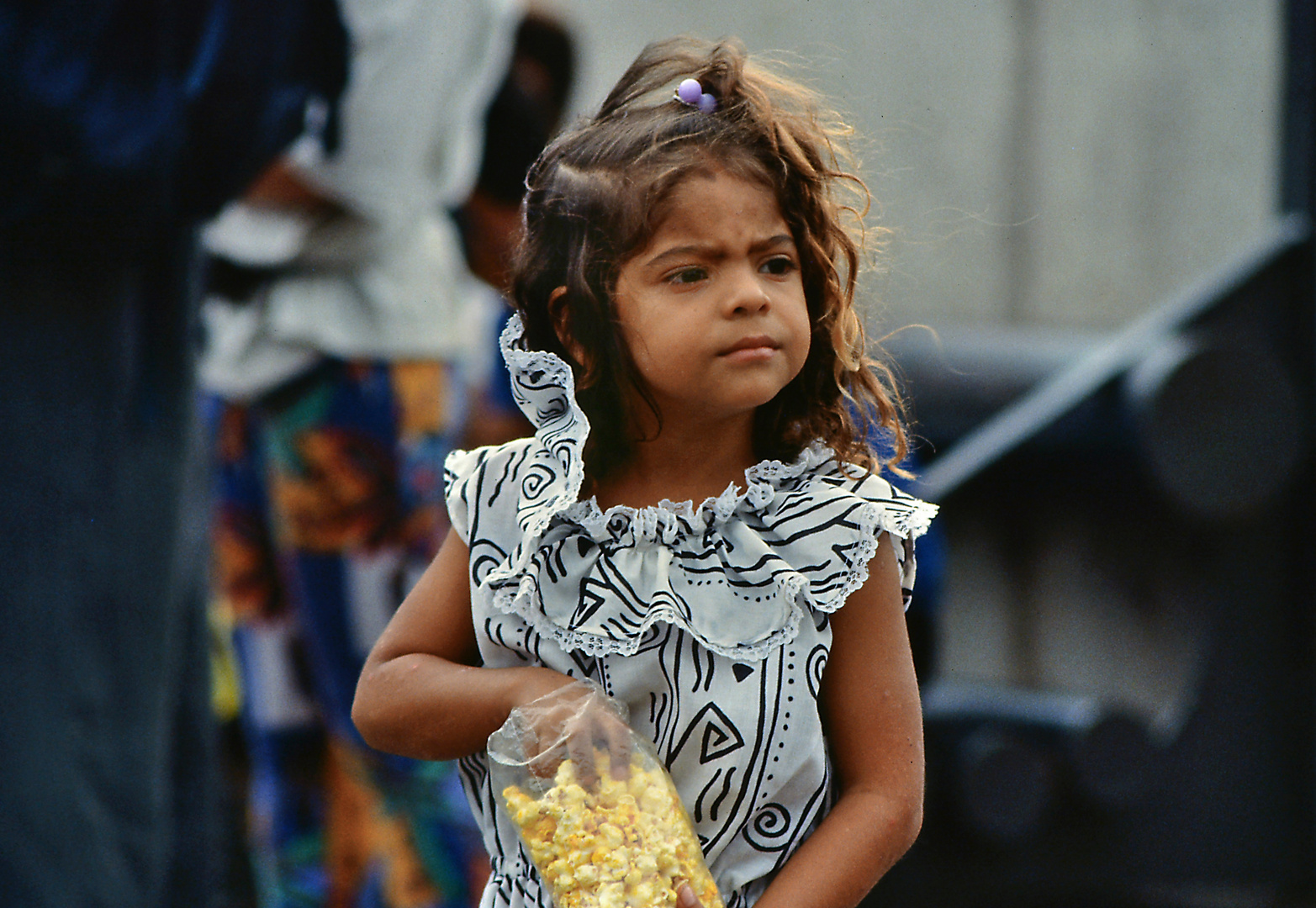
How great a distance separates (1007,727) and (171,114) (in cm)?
172

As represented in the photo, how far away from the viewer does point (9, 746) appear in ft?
6.32

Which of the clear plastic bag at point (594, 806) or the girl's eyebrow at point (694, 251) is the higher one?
the girl's eyebrow at point (694, 251)

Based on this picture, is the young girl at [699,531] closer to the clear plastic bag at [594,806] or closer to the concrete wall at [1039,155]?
the clear plastic bag at [594,806]

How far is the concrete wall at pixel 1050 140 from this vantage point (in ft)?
11.3

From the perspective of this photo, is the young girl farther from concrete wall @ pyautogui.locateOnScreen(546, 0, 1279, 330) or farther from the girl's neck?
concrete wall @ pyautogui.locateOnScreen(546, 0, 1279, 330)

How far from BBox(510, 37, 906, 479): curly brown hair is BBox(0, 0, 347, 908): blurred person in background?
0.90 metres

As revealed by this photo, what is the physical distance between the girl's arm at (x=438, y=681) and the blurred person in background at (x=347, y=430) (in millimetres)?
1319

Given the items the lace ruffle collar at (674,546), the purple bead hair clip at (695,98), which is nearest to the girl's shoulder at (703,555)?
the lace ruffle collar at (674,546)

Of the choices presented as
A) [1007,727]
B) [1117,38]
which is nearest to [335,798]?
[1007,727]

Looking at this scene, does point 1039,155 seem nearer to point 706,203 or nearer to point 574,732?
point 706,203

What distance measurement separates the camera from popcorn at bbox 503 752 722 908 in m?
1.04

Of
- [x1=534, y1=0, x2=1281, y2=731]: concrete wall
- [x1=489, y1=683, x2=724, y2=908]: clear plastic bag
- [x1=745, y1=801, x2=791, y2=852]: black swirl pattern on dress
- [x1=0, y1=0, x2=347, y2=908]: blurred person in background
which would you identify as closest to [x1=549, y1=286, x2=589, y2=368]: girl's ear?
[x1=489, y1=683, x2=724, y2=908]: clear plastic bag

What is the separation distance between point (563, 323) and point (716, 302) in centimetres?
16

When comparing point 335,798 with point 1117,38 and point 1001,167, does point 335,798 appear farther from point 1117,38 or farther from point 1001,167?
point 1117,38
